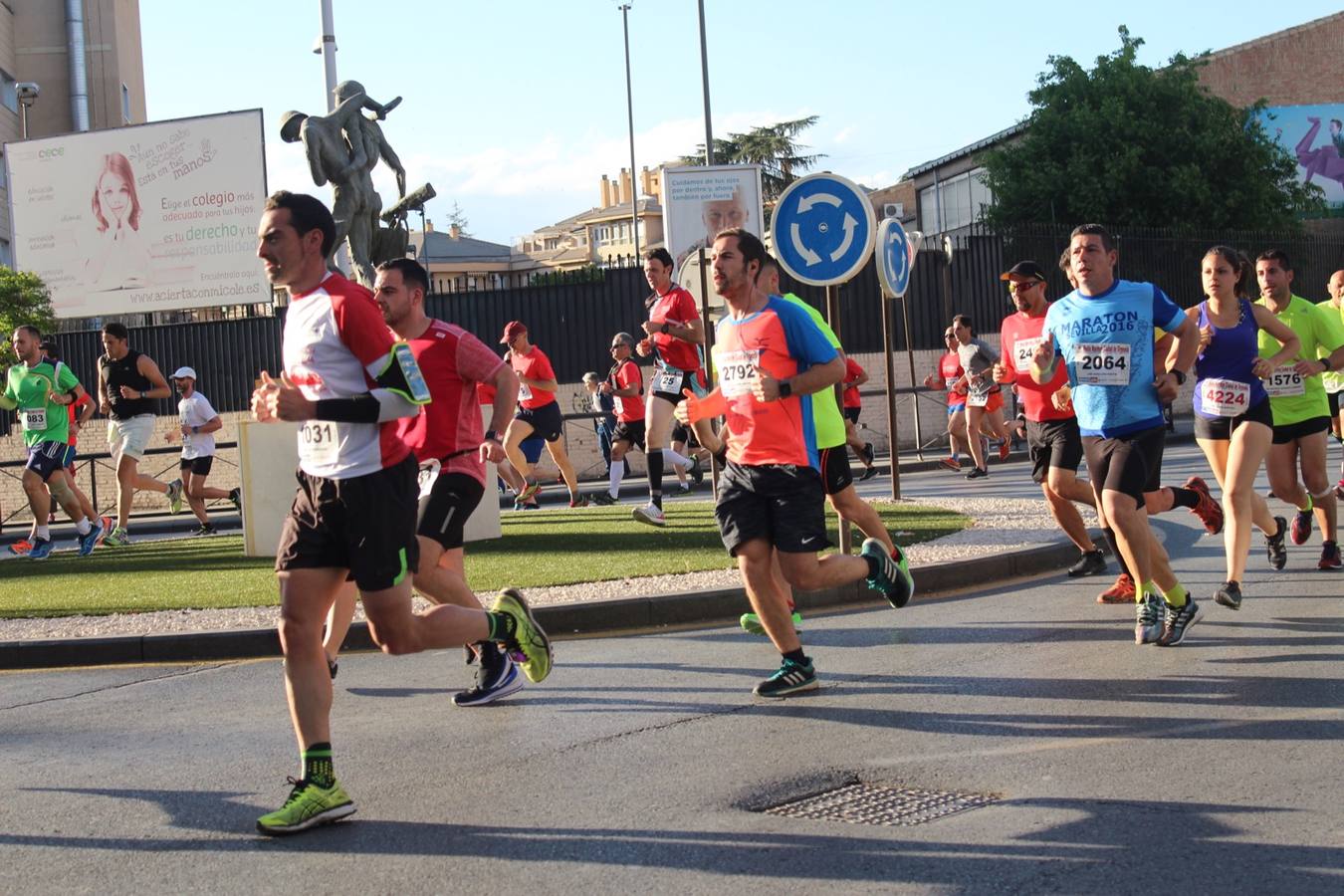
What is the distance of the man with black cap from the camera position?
9.08m

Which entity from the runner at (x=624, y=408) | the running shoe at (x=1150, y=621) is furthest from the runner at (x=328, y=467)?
the runner at (x=624, y=408)

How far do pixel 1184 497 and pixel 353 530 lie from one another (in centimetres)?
537

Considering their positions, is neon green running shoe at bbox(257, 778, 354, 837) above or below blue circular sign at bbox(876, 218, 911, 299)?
below

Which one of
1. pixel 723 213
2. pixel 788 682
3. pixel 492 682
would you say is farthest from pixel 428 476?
pixel 723 213

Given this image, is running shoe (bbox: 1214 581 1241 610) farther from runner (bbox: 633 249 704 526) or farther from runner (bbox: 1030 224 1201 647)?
runner (bbox: 633 249 704 526)

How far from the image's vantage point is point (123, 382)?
48.0 feet

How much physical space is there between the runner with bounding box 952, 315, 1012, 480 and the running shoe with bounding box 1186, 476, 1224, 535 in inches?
357

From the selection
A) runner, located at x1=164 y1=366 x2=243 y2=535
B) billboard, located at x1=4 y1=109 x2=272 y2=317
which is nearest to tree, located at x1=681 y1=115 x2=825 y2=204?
billboard, located at x1=4 y1=109 x2=272 y2=317

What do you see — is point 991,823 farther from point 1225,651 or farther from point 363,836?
point 1225,651

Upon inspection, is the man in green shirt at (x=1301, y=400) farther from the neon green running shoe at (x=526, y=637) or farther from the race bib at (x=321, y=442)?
the race bib at (x=321, y=442)

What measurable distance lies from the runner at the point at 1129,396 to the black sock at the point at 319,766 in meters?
3.78

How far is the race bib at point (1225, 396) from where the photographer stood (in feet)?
27.3

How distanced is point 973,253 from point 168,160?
15.1m

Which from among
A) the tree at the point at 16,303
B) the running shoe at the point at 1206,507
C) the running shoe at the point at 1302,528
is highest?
the tree at the point at 16,303
